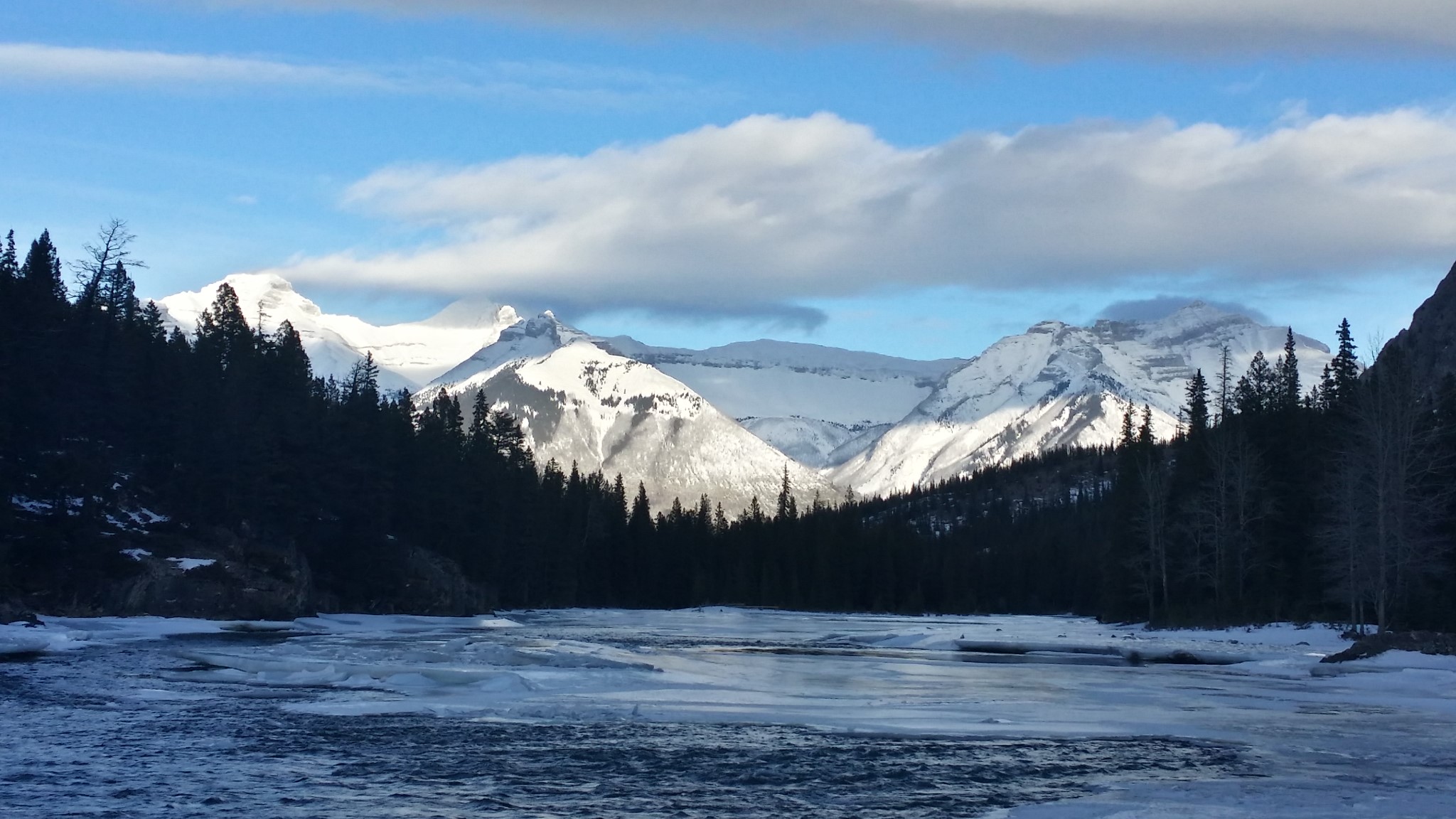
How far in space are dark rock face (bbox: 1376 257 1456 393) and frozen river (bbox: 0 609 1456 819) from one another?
7026cm

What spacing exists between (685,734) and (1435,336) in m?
107

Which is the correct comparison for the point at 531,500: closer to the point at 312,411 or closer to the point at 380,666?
the point at 312,411

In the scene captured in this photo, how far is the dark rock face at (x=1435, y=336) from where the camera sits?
106 meters

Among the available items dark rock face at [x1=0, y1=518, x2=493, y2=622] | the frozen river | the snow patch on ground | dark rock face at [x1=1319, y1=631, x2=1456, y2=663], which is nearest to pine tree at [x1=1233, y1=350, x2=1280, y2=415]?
dark rock face at [x1=1319, y1=631, x2=1456, y2=663]

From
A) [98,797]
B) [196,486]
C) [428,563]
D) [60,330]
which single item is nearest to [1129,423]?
[428,563]

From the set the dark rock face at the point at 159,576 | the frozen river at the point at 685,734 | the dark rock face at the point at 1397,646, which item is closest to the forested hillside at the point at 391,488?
the dark rock face at the point at 159,576

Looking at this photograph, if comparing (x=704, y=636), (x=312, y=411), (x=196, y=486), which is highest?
(x=312, y=411)

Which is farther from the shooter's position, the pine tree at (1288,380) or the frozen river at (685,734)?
the pine tree at (1288,380)

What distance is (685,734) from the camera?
24453mm

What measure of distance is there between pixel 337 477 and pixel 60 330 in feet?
88.3

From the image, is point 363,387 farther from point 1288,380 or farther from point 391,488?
point 1288,380

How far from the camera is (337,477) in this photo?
288ft

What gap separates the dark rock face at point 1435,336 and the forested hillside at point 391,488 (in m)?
1.09

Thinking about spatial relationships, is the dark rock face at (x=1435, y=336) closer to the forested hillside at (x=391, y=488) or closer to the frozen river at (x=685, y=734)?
the forested hillside at (x=391, y=488)
